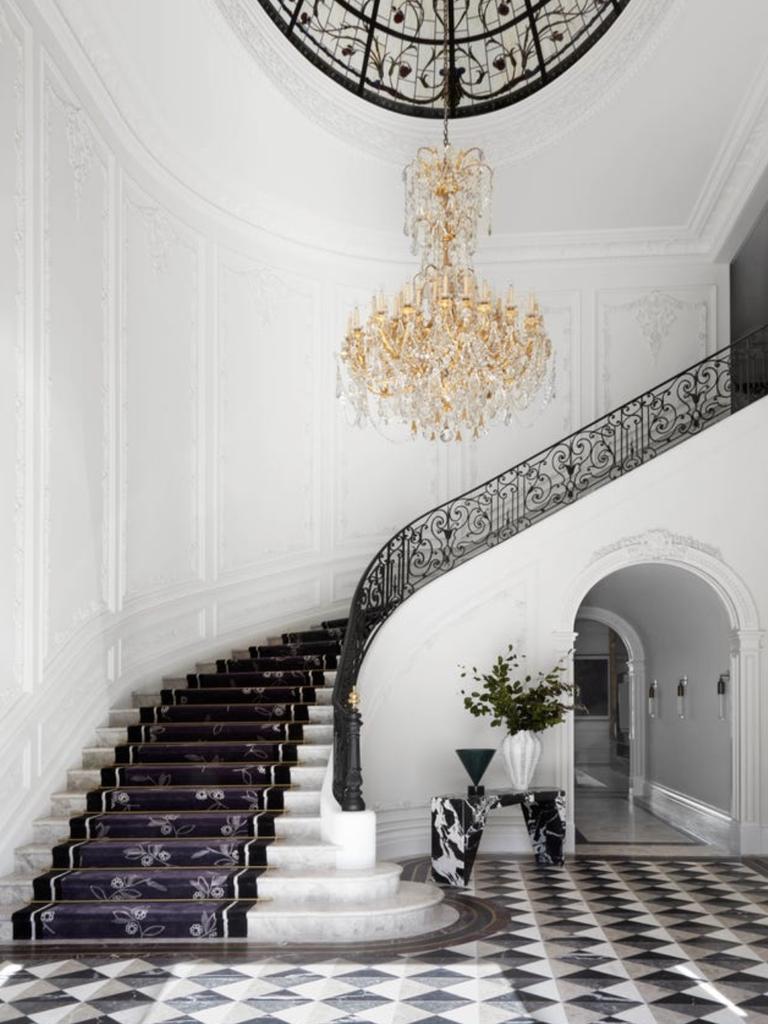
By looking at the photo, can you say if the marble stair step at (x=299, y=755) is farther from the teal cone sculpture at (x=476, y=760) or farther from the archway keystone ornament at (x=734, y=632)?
the archway keystone ornament at (x=734, y=632)

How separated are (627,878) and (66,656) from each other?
4.72m

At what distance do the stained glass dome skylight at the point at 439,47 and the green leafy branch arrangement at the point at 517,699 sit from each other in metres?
5.42

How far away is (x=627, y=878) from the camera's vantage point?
960 cm

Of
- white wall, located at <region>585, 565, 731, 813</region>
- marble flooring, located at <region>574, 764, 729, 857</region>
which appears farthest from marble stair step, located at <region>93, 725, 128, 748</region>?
white wall, located at <region>585, 565, 731, 813</region>

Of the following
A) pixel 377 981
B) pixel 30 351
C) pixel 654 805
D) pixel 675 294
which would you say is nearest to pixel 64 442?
pixel 30 351

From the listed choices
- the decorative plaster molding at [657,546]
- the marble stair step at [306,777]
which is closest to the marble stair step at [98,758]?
the marble stair step at [306,777]

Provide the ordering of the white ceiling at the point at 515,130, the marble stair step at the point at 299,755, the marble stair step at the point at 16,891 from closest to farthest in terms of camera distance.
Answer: the marble stair step at the point at 16,891
the marble stair step at the point at 299,755
the white ceiling at the point at 515,130

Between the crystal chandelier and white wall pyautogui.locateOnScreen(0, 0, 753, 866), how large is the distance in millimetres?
2085

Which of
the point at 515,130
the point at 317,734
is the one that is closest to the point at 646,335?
the point at 515,130

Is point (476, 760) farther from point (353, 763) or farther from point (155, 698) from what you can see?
point (155, 698)

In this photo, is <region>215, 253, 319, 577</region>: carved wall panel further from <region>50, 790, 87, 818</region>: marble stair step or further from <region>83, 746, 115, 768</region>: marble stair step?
<region>50, 790, 87, 818</region>: marble stair step

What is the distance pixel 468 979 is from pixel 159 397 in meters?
6.06

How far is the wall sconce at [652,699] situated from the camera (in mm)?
15377

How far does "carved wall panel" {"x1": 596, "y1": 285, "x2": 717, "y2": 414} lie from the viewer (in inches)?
548
